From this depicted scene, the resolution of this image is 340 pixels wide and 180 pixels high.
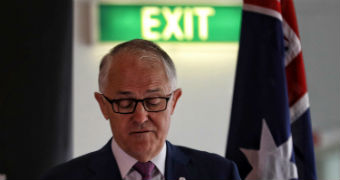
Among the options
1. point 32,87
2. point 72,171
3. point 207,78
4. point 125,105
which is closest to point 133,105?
point 125,105

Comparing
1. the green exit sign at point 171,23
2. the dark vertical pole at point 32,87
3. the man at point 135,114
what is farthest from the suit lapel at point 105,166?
the green exit sign at point 171,23

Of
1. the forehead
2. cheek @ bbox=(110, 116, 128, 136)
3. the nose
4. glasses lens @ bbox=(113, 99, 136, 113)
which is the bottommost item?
cheek @ bbox=(110, 116, 128, 136)

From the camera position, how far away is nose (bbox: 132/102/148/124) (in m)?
1.09

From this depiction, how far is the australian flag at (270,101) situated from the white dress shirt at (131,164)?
0.46 m

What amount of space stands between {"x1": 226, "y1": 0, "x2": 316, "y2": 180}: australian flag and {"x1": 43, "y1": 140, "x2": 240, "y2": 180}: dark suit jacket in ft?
1.03

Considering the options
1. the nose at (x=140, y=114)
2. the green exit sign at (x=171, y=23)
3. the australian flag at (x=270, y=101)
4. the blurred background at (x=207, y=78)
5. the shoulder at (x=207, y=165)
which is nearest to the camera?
the nose at (x=140, y=114)

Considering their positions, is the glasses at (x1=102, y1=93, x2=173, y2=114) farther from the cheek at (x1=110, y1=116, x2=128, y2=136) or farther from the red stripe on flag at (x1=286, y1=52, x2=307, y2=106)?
the red stripe on flag at (x1=286, y1=52, x2=307, y2=106)

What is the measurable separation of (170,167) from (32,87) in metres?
0.62

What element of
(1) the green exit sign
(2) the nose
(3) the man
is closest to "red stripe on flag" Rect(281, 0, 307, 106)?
(3) the man

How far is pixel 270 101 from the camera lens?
1.54m

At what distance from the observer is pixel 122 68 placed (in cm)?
111

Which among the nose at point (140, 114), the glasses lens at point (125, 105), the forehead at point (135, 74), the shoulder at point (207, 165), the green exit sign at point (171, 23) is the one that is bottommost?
the shoulder at point (207, 165)

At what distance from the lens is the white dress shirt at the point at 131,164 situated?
3.76 ft

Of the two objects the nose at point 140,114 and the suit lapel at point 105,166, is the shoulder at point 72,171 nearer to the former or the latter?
the suit lapel at point 105,166
